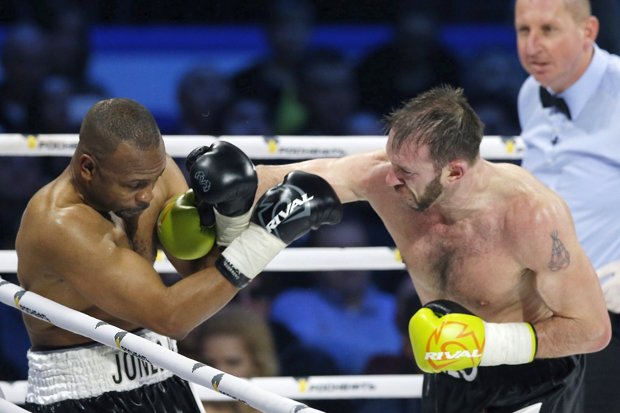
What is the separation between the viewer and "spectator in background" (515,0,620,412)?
3.03 m

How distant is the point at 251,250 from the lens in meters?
2.20

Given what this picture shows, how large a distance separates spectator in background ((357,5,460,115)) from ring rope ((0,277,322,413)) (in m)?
2.55

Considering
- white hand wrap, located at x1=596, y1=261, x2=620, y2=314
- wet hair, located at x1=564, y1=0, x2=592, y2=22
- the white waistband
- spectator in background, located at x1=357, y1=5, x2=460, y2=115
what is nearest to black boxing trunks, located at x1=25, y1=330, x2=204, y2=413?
the white waistband

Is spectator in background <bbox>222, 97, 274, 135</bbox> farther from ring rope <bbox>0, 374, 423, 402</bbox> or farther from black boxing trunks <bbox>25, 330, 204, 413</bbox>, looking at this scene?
black boxing trunks <bbox>25, 330, 204, 413</bbox>

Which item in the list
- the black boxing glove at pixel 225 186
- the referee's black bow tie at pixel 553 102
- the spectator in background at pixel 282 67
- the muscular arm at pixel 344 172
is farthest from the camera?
the spectator in background at pixel 282 67

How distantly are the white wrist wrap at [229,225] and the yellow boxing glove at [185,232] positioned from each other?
0.8 inches

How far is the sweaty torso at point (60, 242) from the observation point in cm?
219

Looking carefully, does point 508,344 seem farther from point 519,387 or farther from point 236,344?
point 236,344

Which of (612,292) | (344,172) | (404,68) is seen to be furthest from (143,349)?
(404,68)

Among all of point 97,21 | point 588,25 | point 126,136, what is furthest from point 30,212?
point 97,21

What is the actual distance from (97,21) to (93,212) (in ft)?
8.03

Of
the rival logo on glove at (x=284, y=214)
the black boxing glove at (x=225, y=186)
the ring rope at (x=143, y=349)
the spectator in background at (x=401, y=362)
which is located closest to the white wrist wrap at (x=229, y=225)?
the black boxing glove at (x=225, y=186)

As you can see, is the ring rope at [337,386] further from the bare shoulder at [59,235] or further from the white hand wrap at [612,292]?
the bare shoulder at [59,235]

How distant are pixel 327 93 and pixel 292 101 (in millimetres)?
157
